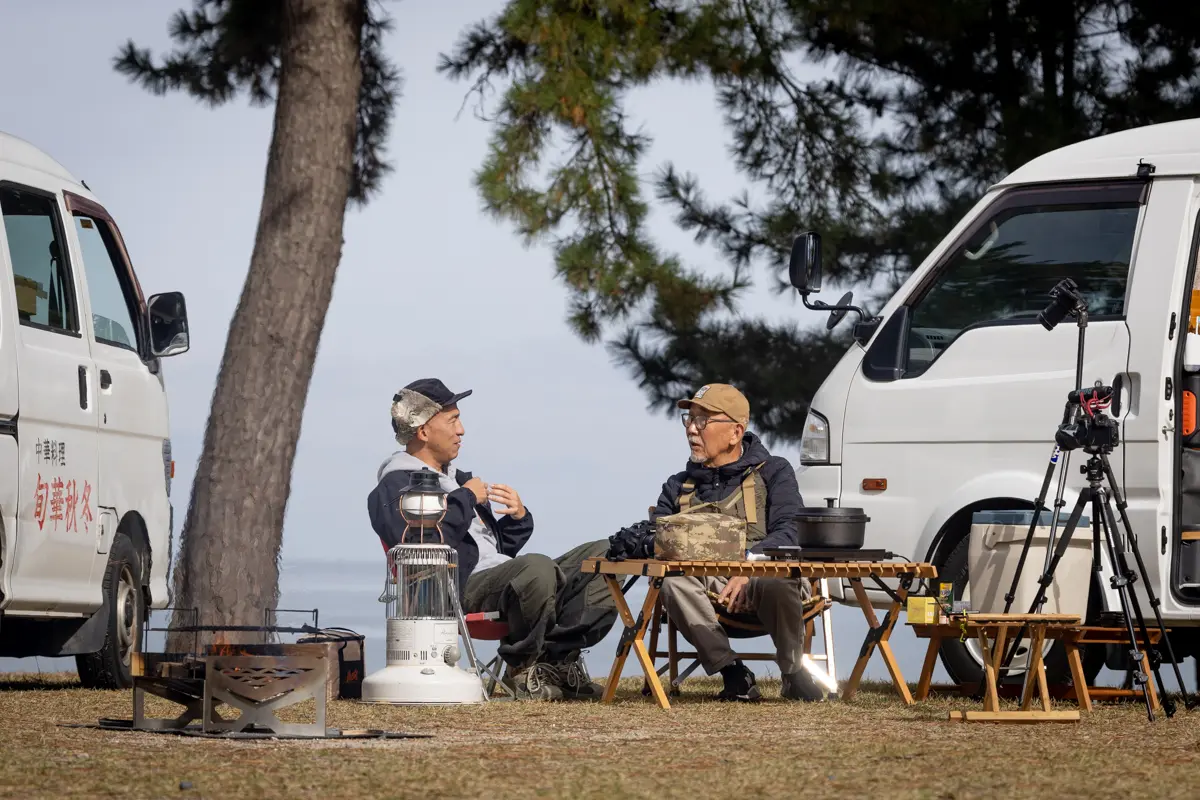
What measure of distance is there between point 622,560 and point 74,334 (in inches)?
91.9

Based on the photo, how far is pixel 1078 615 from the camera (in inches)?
250

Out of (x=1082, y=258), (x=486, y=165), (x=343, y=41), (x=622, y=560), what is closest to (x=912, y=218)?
(x=486, y=165)

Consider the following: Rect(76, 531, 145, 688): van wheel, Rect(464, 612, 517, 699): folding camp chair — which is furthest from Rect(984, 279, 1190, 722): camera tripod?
Rect(76, 531, 145, 688): van wheel

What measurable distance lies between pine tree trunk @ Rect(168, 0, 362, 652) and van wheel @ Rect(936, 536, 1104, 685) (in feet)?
14.3

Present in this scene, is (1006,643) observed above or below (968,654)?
above

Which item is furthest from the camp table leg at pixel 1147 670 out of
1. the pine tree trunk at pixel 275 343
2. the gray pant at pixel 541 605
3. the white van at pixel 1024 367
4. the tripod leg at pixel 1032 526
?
the pine tree trunk at pixel 275 343

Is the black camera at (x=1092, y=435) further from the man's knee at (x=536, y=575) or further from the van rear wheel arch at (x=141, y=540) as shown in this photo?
the van rear wheel arch at (x=141, y=540)

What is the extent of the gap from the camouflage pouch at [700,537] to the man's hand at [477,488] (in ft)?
2.76

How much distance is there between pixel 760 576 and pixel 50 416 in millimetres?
2703

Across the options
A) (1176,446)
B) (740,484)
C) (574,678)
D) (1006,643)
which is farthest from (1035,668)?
(574,678)

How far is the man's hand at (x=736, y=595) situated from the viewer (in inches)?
275

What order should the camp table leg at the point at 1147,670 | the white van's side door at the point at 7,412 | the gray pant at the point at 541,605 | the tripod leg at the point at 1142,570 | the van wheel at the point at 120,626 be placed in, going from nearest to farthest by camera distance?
the tripod leg at the point at 1142,570 < the camp table leg at the point at 1147,670 < the white van's side door at the point at 7,412 < the gray pant at the point at 541,605 < the van wheel at the point at 120,626

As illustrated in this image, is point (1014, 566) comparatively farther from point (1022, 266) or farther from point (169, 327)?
point (169, 327)

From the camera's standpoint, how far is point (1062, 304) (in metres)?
6.62
